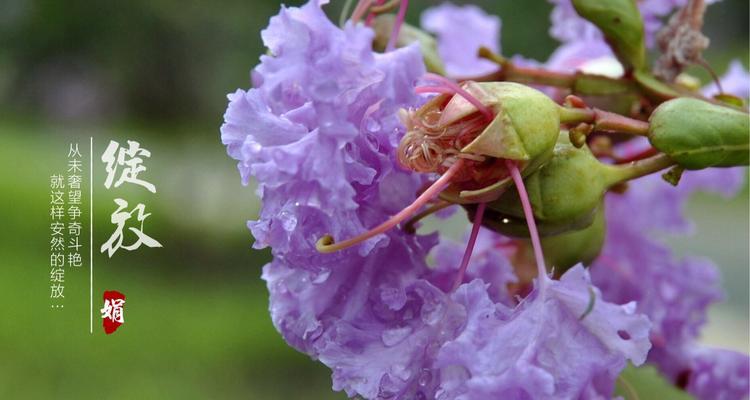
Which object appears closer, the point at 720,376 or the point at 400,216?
the point at 400,216

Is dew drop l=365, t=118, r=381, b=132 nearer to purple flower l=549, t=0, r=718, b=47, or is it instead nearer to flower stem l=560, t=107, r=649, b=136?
flower stem l=560, t=107, r=649, b=136

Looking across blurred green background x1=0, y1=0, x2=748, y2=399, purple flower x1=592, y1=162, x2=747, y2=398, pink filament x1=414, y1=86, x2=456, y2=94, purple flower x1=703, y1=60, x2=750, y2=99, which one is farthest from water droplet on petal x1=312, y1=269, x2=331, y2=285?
blurred green background x1=0, y1=0, x2=748, y2=399

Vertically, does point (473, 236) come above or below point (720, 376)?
above

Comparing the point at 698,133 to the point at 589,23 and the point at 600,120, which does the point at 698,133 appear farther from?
the point at 589,23

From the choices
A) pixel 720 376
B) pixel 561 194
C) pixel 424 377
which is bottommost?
pixel 720 376

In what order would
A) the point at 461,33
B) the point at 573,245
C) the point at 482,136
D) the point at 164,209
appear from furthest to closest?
the point at 164,209 < the point at 461,33 < the point at 573,245 < the point at 482,136

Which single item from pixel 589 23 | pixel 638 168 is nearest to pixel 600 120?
pixel 638 168
